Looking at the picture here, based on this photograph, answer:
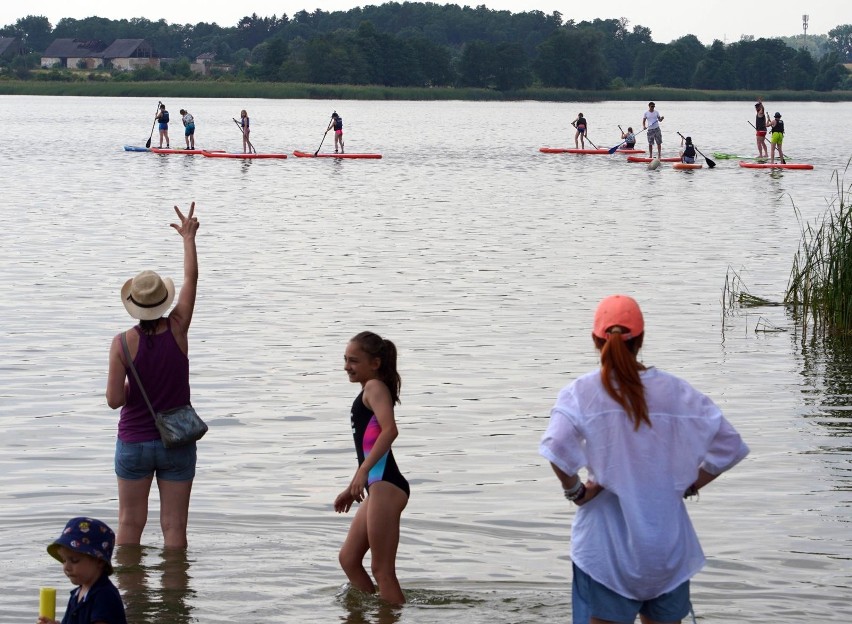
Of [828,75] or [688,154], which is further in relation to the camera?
[828,75]

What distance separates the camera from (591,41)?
157 meters

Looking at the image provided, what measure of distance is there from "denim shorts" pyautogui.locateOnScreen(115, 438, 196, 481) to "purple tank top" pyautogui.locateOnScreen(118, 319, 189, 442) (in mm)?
40

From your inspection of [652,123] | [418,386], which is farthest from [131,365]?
[652,123]

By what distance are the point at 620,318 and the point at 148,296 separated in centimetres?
277

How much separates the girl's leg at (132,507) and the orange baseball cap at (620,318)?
3.14m

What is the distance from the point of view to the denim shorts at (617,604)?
4.72 meters

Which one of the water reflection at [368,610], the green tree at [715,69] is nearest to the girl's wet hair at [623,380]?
the water reflection at [368,610]

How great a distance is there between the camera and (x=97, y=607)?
200 inches

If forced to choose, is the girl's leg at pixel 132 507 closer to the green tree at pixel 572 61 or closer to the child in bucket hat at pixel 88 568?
the child in bucket hat at pixel 88 568

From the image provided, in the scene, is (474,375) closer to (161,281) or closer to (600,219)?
(161,281)

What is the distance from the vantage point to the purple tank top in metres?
6.79

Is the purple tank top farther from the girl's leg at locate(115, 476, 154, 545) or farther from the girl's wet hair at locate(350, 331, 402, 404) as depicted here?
the girl's wet hair at locate(350, 331, 402, 404)

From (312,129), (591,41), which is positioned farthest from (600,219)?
(591,41)

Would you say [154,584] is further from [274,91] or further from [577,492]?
[274,91]
